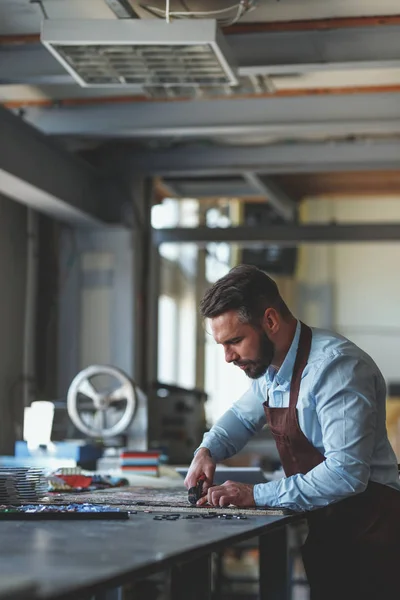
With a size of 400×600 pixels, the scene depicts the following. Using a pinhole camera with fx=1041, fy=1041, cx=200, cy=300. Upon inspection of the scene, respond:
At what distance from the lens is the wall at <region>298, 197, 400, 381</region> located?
1095 centimetres

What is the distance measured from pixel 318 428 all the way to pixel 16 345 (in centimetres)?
389

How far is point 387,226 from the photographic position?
7227 millimetres

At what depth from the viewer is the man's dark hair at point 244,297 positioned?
9.50ft

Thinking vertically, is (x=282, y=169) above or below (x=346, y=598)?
above

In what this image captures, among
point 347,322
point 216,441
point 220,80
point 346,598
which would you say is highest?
point 220,80

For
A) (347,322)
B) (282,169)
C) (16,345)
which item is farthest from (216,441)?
(347,322)

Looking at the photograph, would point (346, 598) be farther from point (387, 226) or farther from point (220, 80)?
point (387, 226)

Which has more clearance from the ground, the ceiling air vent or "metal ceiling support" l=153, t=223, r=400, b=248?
the ceiling air vent

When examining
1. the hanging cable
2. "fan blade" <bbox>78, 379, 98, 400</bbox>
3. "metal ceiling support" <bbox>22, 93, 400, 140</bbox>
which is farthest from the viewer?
"metal ceiling support" <bbox>22, 93, 400, 140</bbox>

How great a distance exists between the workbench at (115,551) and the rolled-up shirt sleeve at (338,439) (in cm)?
9

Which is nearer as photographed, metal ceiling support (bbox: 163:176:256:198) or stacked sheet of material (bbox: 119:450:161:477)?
stacked sheet of material (bbox: 119:450:161:477)

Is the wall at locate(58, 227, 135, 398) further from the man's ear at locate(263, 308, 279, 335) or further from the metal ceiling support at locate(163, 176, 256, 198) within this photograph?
the man's ear at locate(263, 308, 279, 335)

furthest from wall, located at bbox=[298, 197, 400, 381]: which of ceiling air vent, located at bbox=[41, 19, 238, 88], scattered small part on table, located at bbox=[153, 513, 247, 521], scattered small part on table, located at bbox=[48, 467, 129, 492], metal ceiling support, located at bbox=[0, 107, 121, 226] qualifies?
scattered small part on table, located at bbox=[153, 513, 247, 521]

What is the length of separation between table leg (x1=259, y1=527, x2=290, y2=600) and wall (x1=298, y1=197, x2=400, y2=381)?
315 inches
